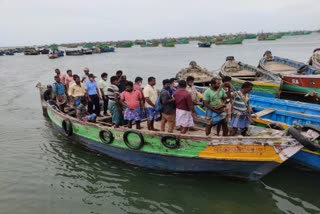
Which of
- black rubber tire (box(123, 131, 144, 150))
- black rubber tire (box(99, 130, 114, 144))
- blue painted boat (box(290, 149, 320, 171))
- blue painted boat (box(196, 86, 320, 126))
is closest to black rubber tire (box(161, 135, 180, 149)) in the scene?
black rubber tire (box(123, 131, 144, 150))

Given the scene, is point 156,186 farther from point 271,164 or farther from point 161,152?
point 271,164

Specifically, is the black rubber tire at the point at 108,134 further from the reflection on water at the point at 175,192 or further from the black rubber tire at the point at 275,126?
the black rubber tire at the point at 275,126

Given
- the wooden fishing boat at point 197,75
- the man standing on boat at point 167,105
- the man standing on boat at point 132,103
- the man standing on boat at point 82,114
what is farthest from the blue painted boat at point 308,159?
the wooden fishing boat at point 197,75

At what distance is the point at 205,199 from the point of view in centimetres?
655

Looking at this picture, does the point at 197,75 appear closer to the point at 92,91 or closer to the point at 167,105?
the point at 92,91

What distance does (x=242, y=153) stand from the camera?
6.21 m

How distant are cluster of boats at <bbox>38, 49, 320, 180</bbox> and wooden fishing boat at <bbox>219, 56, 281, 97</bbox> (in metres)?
2.38

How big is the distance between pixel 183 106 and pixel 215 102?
2.36ft

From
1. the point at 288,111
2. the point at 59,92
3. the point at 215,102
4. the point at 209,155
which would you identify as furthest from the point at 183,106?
the point at 59,92

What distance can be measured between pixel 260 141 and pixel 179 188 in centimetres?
219

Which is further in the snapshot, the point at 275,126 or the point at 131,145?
the point at 275,126

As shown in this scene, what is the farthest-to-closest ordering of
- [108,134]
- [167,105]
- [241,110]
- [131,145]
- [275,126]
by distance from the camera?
[108,134], [275,126], [131,145], [167,105], [241,110]

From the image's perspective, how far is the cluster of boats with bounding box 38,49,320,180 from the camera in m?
6.00

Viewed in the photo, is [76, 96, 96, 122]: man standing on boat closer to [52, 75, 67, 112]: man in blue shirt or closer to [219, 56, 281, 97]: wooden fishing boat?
[52, 75, 67, 112]: man in blue shirt
